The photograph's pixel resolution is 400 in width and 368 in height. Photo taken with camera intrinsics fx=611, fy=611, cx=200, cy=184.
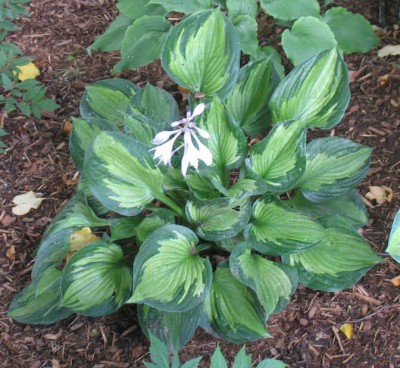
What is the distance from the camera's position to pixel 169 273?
209cm

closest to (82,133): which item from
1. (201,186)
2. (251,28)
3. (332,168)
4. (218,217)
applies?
(201,186)

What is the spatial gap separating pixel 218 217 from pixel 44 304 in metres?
0.77

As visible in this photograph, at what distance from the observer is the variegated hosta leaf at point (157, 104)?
253 cm

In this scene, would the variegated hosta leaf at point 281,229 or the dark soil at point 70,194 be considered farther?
the dark soil at point 70,194

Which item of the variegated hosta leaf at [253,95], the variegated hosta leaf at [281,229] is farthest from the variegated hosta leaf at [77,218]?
the variegated hosta leaf at [253,95]

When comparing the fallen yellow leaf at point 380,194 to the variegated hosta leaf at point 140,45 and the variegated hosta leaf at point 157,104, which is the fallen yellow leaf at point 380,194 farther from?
the variegated hosta leaf at point 140,45

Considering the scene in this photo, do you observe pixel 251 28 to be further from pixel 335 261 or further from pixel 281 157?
pixel 335 261

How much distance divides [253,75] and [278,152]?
0.40 metres

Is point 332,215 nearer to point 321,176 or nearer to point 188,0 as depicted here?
point 321,176

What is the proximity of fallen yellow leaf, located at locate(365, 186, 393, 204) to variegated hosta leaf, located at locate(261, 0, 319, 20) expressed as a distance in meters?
0.89

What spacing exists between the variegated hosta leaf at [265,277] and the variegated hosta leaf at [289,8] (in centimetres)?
121

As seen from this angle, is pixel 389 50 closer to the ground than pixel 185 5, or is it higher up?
closer to the ground

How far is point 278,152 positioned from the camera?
2221 millimetres

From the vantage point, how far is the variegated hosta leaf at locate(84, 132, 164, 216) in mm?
2127
